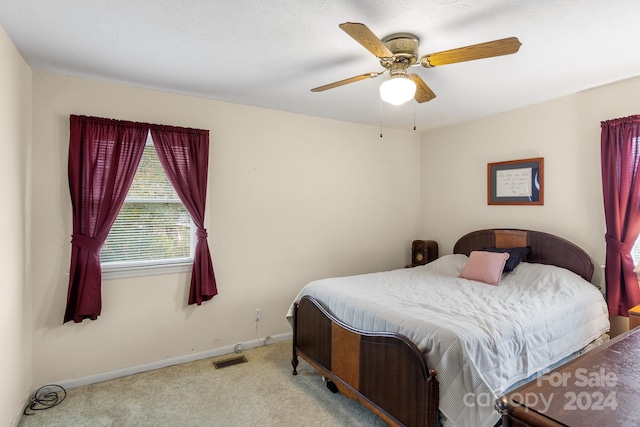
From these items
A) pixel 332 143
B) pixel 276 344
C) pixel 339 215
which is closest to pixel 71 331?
pixel 276 344

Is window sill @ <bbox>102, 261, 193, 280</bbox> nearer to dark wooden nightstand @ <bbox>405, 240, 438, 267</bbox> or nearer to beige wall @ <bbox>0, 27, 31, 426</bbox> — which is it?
beige wall @ <bbox>0, 27, 31, 426</bbox>

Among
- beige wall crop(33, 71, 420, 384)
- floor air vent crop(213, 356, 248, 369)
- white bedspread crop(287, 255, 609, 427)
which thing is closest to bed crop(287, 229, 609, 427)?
white bedspread crop(287, 255, 609, 427)

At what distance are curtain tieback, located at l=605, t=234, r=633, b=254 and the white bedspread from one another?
36 centimetres

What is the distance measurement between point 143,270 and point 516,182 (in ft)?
12.3

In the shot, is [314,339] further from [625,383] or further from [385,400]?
[625,383]

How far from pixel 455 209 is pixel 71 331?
13.4ft

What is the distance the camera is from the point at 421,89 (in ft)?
7.54

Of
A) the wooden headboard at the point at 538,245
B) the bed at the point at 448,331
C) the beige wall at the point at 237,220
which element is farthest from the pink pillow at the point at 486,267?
the beige wall at the point at 237,220

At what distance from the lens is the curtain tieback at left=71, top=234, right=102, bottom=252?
2.64 metres

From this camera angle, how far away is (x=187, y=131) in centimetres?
309

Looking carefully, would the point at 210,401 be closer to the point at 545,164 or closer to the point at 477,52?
the point at 477,52

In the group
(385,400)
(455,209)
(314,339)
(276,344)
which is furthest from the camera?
(455,209)

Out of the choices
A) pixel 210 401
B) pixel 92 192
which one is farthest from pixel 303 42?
pixel 210 401

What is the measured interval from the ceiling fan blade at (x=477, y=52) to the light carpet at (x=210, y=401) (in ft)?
7.43
